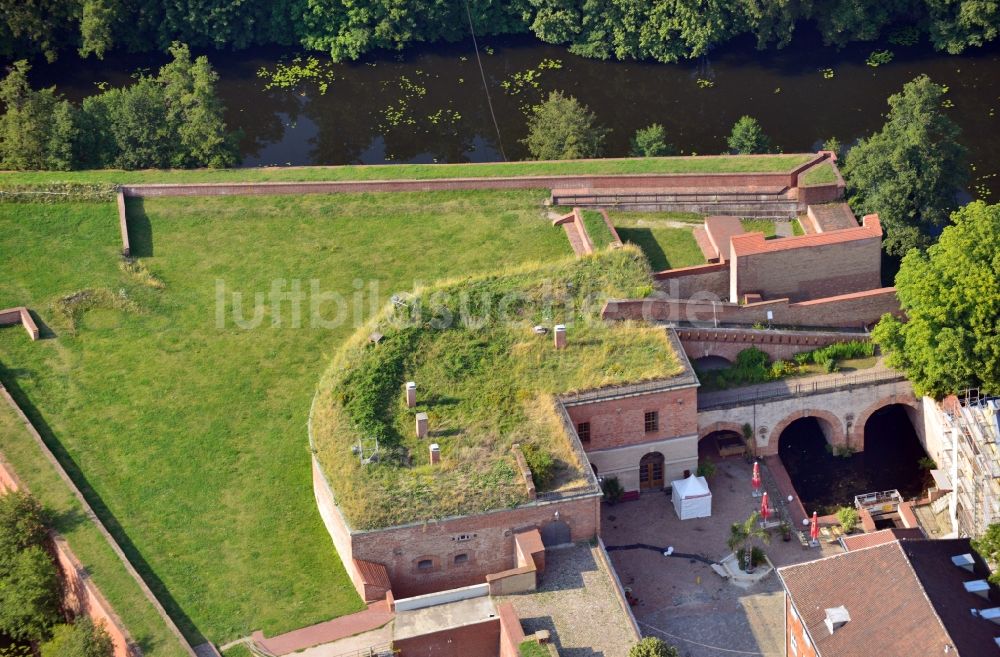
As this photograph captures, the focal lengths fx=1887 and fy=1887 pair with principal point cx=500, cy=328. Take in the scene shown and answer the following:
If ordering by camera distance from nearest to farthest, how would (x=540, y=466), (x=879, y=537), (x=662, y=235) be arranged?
(x=540, y=466) < (x=879, y=537) < (x=662, y=235)

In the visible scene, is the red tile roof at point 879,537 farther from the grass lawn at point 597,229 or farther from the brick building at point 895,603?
the grass lawn at point 597,229

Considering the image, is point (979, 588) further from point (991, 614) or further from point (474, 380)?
point (474, 380)

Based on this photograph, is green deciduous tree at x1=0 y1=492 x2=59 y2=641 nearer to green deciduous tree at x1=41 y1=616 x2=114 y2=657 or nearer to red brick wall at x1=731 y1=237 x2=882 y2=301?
green deciduous tree at x1=41 y1=616 x2=114 y2=657

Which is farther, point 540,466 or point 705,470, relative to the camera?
point 705,470

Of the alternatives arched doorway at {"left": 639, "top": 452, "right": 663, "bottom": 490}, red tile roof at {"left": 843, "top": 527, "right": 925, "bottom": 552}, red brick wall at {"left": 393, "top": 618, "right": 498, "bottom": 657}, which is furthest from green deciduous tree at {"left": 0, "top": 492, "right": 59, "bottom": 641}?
red tile roof at {"left": 843, "top": 527, "right": 925, "bottom": 552}

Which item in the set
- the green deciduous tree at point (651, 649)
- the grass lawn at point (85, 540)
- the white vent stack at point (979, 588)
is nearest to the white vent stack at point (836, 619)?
the white vent stack at point (979, 588)

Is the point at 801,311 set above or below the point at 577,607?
above

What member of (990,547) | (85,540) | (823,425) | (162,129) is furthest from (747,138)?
(85,540)
